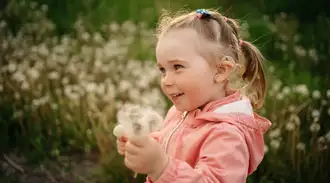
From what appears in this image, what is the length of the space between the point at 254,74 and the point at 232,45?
23cm

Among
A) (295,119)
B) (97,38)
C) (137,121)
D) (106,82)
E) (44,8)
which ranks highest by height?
(137,121)

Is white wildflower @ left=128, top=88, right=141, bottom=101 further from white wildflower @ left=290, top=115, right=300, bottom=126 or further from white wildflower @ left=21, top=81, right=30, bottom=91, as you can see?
white wildflower @ left=290, top=115, right=300, bottom=126

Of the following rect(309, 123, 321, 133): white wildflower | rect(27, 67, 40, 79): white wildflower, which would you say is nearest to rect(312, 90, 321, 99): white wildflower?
rect(309, 123, 321, 133): white wildflower

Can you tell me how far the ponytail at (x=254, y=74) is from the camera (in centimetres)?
221

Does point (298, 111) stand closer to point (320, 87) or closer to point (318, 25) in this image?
point (320, 87)

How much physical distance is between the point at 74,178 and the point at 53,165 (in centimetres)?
17

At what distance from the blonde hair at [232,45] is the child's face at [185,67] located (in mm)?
45

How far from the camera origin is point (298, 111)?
133 inches

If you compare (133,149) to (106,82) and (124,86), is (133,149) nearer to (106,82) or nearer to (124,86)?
(124,86)

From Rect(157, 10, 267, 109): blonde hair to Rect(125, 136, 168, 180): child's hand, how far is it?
46 cm

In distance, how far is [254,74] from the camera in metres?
2.25

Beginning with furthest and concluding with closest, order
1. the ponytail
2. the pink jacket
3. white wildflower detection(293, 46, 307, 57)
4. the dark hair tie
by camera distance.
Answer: white wildflower detection(293, 46, 307, 57)
the ponytail
the dark hair tie
the pink jacket

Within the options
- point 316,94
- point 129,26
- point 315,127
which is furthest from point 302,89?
point 129,26

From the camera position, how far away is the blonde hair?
2012mm
